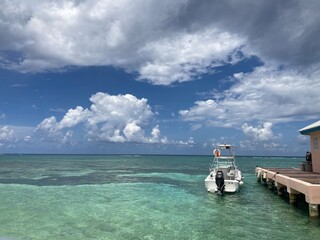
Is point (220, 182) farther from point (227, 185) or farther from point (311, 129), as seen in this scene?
point (311, 129)

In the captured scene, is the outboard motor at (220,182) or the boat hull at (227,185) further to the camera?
the boat hull at (227,185)

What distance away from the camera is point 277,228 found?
44.8ft

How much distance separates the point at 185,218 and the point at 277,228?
4.55m

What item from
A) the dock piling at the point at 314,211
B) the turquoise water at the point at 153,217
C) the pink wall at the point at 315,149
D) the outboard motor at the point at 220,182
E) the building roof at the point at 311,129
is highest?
the building roof at the point at 311,129

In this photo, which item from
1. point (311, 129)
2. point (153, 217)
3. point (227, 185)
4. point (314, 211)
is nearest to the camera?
point (314, 211)

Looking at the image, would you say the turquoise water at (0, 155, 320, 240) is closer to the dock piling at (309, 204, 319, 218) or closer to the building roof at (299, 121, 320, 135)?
the dock piling at (309, 204, 319, 218)

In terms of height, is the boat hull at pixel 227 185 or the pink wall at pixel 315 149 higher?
the pink wall at pixel 315 149

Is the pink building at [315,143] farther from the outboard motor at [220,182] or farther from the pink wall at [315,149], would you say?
the outboard motor at [220,182]

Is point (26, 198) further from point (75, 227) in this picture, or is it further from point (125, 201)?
point (75, 227)

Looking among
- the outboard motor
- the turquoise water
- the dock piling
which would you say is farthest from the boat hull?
the dock piling

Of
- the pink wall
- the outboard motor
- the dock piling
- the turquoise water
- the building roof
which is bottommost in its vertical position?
the turquoise water

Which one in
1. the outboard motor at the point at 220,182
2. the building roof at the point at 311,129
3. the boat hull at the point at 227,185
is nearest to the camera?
the building roof at the point at 311,129

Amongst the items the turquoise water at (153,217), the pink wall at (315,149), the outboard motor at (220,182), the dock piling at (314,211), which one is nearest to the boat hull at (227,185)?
the turquoise water at (153,217)

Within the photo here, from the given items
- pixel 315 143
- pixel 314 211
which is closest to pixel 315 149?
pixel 315 143
